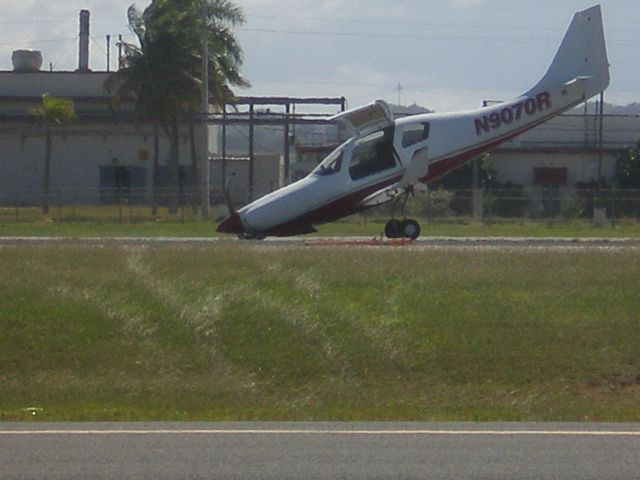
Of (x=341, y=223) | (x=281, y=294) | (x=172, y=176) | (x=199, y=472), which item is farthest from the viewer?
(x=172, y=176)

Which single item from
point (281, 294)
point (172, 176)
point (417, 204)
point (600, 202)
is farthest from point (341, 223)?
point (281, 294)

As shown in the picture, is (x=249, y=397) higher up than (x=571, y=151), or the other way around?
(x=571, y=151)

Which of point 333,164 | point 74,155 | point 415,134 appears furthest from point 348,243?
point 74,155

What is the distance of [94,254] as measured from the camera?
22.8 metres

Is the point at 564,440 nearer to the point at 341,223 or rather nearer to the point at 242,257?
the point at 242,257

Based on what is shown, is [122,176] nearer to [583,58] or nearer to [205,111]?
[205,111]

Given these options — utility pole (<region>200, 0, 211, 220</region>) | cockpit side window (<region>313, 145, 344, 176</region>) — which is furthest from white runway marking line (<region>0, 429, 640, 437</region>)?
utility pole (<region>200, 0, 211, 220</region>)

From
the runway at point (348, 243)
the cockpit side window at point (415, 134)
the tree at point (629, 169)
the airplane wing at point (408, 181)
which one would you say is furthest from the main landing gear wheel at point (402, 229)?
the tree at point (629, 169)

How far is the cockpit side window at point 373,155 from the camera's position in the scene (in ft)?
110

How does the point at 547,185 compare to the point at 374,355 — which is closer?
the point at 374,355

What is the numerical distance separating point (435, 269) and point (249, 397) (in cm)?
554

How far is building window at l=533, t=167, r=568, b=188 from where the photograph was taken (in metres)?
67.5

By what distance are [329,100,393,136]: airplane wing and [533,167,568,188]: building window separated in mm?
34571

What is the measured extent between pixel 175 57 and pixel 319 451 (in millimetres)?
53508
